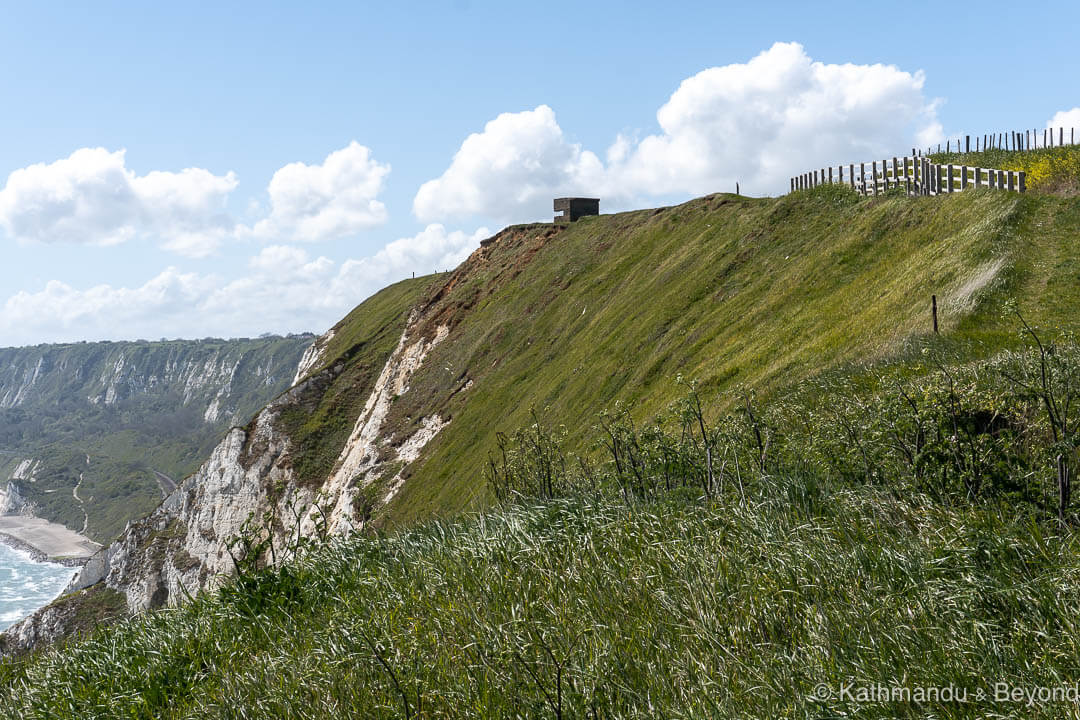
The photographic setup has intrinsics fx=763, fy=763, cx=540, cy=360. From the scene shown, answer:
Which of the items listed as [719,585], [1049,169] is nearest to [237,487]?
[1049,169]

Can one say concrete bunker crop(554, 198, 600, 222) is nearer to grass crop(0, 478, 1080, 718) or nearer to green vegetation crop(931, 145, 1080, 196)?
green vegetation crop(931, 145, 1080, 196)

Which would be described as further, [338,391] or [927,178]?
[338,391]

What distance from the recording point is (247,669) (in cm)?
879

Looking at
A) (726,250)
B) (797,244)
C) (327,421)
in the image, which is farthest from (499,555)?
(327,421)

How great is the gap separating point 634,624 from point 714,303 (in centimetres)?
3745

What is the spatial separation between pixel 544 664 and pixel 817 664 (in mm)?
2395

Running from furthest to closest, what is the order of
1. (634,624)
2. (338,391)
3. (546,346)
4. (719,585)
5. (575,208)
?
(338,391) → (575,208) → (546,346) → (719,585) → (634,624)

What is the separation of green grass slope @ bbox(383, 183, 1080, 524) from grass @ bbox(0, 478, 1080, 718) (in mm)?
3649

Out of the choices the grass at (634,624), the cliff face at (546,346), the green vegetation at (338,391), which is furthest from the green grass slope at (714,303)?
the green vegetation at (338,391)

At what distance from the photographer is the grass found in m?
5.94

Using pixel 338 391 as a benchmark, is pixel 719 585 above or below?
above

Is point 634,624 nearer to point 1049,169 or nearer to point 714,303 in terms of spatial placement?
point 1049,169

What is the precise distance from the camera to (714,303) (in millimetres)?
43219

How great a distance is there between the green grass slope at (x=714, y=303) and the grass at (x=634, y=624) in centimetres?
365
